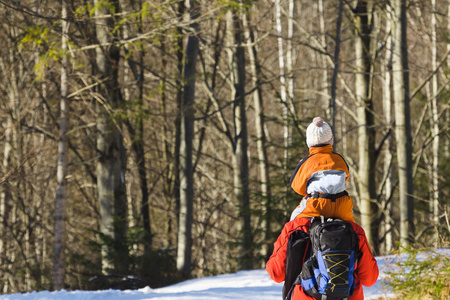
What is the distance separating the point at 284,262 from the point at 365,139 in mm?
8332

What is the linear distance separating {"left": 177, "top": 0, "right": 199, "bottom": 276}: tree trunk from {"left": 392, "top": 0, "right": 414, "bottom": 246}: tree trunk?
13.7 ft

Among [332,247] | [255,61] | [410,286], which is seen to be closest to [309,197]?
[332,247]

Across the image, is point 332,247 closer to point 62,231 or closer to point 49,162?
point 62,231

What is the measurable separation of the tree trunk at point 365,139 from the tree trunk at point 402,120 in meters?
0.66

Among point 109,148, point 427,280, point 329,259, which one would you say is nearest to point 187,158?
point 109,148

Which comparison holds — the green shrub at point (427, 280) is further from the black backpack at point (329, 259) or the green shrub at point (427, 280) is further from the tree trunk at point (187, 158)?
the tree trunk at point (187, 158)

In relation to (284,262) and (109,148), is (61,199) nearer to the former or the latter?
(109,148)

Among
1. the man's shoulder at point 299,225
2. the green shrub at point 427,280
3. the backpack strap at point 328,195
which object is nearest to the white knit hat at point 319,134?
Answer: the backpack strap at point 328,195

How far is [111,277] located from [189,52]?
16.0 feet

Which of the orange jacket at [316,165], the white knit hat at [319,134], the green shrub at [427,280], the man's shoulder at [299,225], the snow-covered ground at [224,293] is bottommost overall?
the snow-covered ground at [224,293]

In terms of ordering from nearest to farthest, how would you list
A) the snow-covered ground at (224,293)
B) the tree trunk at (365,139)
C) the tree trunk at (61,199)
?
the snow-covered ground at (224,293), the tree trunk at (61,199), the tree trunk at (365,139)

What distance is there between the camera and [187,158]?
1085cm

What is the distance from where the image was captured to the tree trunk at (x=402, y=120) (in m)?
9.87

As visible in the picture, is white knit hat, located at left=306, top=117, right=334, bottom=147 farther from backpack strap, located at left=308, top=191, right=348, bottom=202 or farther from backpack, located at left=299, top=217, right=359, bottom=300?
backpack, located at left=299, top=217, right=359, bottom=300
